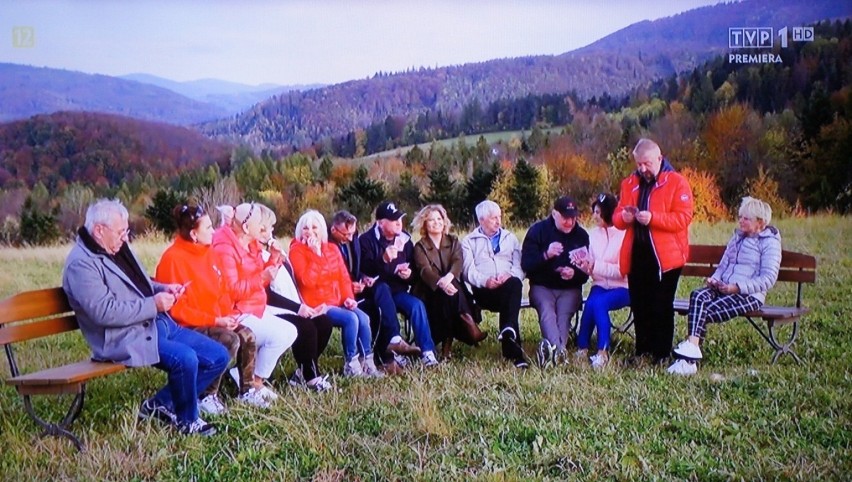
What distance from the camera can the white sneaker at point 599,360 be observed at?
14.7 ft

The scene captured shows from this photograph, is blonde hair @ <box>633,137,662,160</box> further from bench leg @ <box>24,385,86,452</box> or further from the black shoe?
bench leg @ <box>24,385,86,452</box>

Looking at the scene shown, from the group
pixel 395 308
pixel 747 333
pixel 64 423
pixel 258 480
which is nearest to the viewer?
pixel 258 480

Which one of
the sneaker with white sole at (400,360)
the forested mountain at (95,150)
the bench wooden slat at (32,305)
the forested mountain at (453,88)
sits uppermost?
the forested mountain at (453,88)

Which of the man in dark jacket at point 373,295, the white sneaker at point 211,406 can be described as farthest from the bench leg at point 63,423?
the man in dark jacket at point 373,295

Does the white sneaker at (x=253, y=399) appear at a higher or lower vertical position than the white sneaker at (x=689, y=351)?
higher

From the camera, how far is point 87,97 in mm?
4602

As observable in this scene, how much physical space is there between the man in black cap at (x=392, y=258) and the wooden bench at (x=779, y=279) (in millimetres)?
1693

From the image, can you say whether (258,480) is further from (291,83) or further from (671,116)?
(671,116)

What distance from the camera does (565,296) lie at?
196 inches

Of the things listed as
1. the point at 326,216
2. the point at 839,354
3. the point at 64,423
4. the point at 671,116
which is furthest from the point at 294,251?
the point at 839,354

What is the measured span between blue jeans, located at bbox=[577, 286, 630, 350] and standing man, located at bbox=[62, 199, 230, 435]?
2386mm

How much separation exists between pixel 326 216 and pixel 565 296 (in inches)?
64.5

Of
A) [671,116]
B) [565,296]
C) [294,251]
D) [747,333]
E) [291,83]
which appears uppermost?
[291,83]

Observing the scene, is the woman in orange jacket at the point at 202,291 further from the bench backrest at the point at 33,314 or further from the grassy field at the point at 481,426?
the bench backrest at the point at 33,314
